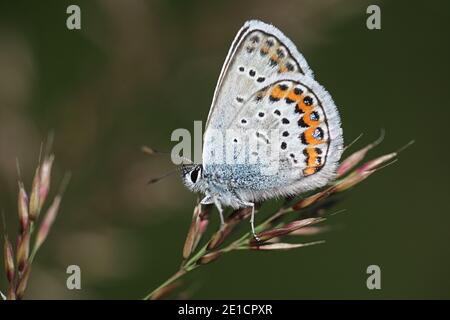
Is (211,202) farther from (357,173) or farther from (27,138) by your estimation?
(27,138)

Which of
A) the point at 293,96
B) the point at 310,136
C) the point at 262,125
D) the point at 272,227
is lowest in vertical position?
the point at 272,227

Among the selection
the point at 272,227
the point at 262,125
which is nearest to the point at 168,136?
the point at 262,125

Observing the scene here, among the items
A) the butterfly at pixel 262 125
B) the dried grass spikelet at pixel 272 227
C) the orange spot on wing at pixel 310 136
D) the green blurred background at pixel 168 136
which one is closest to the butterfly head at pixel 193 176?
the butterfly at pixel 262 125

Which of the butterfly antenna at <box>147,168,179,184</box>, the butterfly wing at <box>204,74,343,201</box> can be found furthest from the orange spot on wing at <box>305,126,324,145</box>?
the butterfly antenna at <box>147,168,179,184</box>

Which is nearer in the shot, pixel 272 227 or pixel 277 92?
pixel 272 227

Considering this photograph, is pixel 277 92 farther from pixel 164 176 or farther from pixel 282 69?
pixel 164 176

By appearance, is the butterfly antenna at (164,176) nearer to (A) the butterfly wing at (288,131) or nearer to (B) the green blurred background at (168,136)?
(B) the green blurred background at (168,136)

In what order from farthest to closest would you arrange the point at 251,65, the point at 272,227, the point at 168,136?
1. the point at 168,136
2. the point at 251,65
3. the point at 272,227
